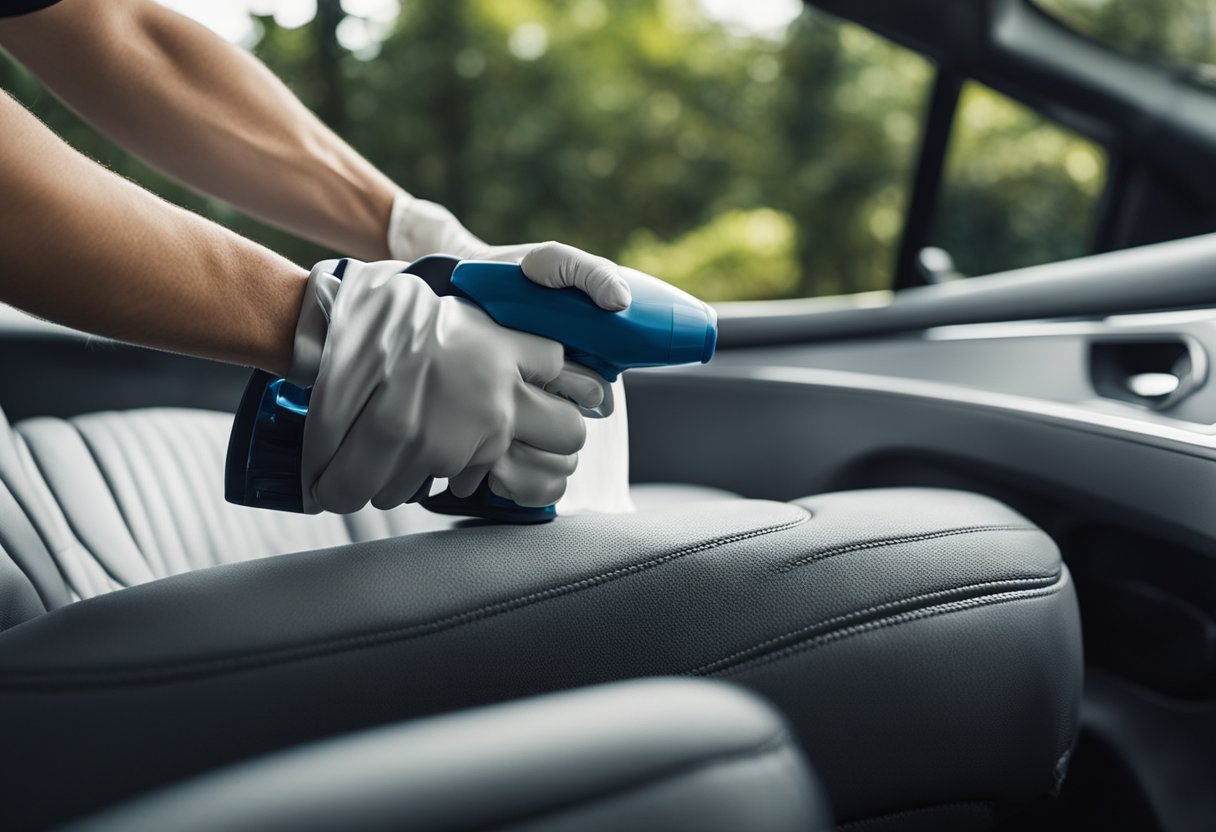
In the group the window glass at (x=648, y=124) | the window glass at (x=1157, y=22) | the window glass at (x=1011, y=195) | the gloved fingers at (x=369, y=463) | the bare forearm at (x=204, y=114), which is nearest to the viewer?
the gloved fingers at (x=369, y=463)

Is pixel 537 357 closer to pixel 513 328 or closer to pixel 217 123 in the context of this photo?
pixel 513 328

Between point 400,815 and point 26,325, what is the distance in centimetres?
121

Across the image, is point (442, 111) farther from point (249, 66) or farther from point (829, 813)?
point (829, 813)

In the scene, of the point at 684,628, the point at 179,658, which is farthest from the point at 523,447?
the point at 179,658

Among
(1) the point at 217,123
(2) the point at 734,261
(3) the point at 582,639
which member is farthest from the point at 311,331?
(2) the point at 734,261

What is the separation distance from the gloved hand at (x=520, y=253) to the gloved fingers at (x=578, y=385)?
7cm

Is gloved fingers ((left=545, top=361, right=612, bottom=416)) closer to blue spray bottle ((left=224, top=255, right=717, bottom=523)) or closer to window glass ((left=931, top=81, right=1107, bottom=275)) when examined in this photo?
blue spray bottle ((left=224, top=255, right=717, bottom=523))

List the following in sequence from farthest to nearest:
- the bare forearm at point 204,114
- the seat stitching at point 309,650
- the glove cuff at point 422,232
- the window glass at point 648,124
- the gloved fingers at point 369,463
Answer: the window glass at point 648,124 < the glove cuff at point 422,232 < the bare forearm at point 204,114 < the gloved fingers at point 369,463 < the seat stitching at point 309,650

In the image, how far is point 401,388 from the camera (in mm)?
765

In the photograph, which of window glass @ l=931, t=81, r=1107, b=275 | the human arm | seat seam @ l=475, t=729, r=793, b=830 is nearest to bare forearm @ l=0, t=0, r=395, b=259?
the human arm

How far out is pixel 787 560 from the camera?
0.82 metres

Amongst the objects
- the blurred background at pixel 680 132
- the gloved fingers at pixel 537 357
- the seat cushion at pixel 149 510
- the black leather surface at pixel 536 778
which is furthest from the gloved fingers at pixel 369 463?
the blurred background at pixel 680 132

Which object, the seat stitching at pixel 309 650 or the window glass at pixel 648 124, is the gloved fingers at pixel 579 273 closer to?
the seat stitching at pixel 309 650

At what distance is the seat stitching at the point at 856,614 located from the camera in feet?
2.53
